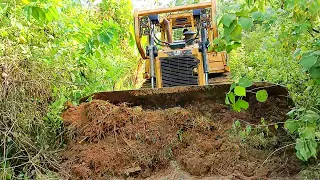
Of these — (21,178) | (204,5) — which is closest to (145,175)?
(21,178)

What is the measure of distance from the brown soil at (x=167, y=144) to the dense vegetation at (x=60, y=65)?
249mm

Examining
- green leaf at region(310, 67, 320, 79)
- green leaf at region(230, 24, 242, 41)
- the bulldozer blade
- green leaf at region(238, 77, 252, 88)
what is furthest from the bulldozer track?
green leaf at region(230, 24, 242, 41)

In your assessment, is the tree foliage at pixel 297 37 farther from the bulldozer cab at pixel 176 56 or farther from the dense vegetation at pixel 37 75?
the dense vegetation at pixel 37 75

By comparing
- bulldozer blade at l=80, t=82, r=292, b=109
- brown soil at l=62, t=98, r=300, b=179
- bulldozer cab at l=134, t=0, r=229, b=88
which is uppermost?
bulldozer cab at l=134, t=0, r=229, b=88

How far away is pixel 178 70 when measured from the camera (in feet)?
17.0

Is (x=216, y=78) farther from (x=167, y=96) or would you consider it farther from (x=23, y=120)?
(x=23, y=120)

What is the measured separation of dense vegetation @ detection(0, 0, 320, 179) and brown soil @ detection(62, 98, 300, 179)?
0.25m

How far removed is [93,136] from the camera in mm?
3615

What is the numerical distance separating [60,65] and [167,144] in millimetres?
1453

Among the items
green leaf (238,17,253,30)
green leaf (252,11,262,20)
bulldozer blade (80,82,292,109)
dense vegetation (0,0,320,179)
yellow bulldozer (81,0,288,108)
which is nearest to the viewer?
green leaf (238,17,253,30)

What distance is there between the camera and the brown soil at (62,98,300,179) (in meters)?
3.16

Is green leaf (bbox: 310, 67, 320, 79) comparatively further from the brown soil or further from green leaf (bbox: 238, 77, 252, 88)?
the brown soil

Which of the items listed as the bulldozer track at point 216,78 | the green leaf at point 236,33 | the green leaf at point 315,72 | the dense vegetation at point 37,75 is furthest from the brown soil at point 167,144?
the bulldozer track at point 216,78

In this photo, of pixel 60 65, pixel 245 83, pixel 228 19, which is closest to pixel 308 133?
pixel 245 83
